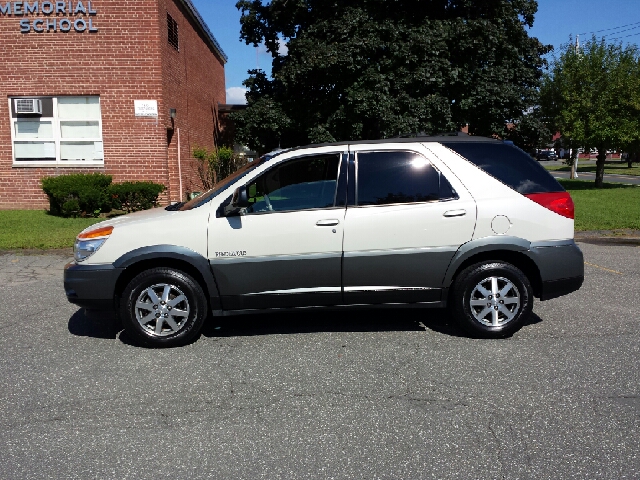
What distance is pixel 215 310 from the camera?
5.21 meters

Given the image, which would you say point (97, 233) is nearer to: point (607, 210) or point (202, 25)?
point (607, 210)

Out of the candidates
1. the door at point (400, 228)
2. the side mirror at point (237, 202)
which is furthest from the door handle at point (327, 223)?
the side mirror at point (237, 202)

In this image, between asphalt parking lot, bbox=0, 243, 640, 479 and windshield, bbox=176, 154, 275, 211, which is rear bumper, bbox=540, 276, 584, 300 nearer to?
asphalt parking lot, bbox=0, 243, 640, 479

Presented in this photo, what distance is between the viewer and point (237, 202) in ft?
16.7

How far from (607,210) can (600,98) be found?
9.96 m

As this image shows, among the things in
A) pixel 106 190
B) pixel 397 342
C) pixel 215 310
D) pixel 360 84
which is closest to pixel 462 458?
pixel 397 342

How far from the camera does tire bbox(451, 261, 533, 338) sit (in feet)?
17.3

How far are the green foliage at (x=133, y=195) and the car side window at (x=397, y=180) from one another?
9.65 metres

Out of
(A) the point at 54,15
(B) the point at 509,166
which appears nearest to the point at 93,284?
(B) the point at 509,166

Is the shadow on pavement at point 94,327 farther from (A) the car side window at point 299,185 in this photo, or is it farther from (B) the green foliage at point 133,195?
(B) the green foliage at point 133,195

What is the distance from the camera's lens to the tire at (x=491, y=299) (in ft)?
17.3

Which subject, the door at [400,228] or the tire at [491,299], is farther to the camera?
the tire at [491,299]

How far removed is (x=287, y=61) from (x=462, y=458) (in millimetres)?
16792

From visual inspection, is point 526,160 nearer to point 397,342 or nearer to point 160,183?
point 397,342
